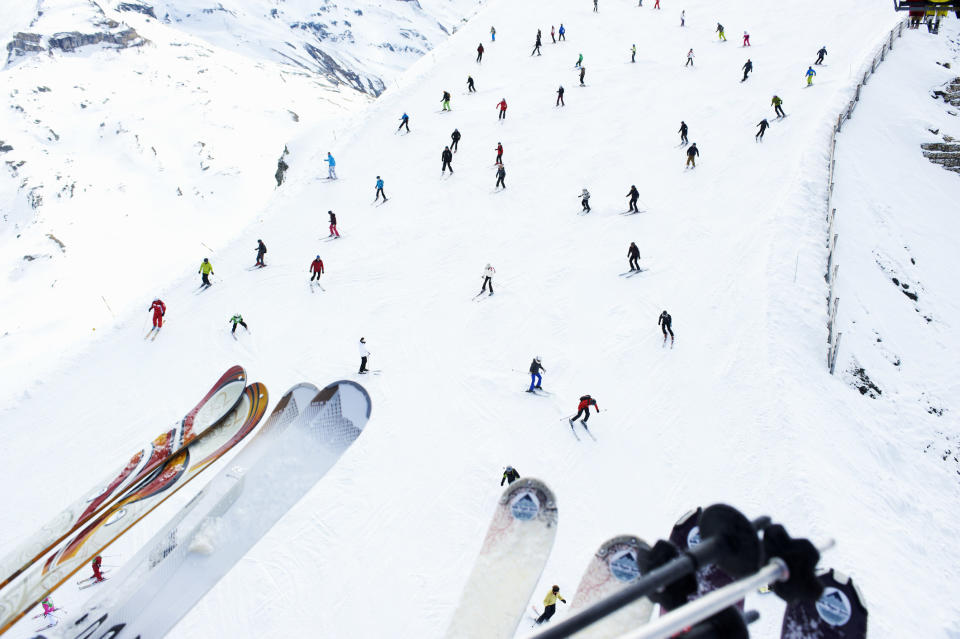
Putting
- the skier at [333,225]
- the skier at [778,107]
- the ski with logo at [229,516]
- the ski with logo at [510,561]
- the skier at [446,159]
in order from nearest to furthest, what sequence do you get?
the ski with logo at [510,561] → the ski with logo at [229,516] → the skier at [333,225] → the skier at [446,159] → the skier at [778,107]

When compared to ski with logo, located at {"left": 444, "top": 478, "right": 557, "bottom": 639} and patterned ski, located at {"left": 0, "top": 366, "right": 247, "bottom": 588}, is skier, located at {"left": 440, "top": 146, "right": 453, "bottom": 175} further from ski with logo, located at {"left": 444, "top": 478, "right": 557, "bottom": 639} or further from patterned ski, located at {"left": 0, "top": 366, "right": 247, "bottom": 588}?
ski with logo, located at {"left": 444, "top": 478, "right": 557, "bottom": 639}

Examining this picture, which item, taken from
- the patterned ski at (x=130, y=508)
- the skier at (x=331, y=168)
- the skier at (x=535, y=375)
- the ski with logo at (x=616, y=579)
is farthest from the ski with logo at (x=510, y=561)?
the skier at (x=331, y=168)

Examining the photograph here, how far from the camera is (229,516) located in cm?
984

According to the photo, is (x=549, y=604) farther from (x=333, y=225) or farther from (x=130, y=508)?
(x=333, y=225)

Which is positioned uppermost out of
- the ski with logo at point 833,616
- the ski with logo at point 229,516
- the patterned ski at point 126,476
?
the ski with logo at point 833,616

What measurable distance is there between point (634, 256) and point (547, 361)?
4.89 meters

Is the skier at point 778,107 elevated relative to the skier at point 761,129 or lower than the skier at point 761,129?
elevated

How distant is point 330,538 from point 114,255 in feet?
188

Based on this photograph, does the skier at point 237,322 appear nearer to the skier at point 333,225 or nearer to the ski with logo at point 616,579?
the skier at point 333,225

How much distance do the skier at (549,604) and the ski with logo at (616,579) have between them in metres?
3.14

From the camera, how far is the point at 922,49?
109 ft

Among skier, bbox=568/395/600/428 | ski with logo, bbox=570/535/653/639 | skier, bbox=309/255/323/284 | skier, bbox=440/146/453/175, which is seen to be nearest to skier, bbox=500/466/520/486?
skier, bbox=568/395/600/428

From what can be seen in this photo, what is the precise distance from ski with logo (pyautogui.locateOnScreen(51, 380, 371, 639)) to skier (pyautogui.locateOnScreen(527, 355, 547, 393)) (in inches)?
167

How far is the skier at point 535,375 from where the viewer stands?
13.9 m
